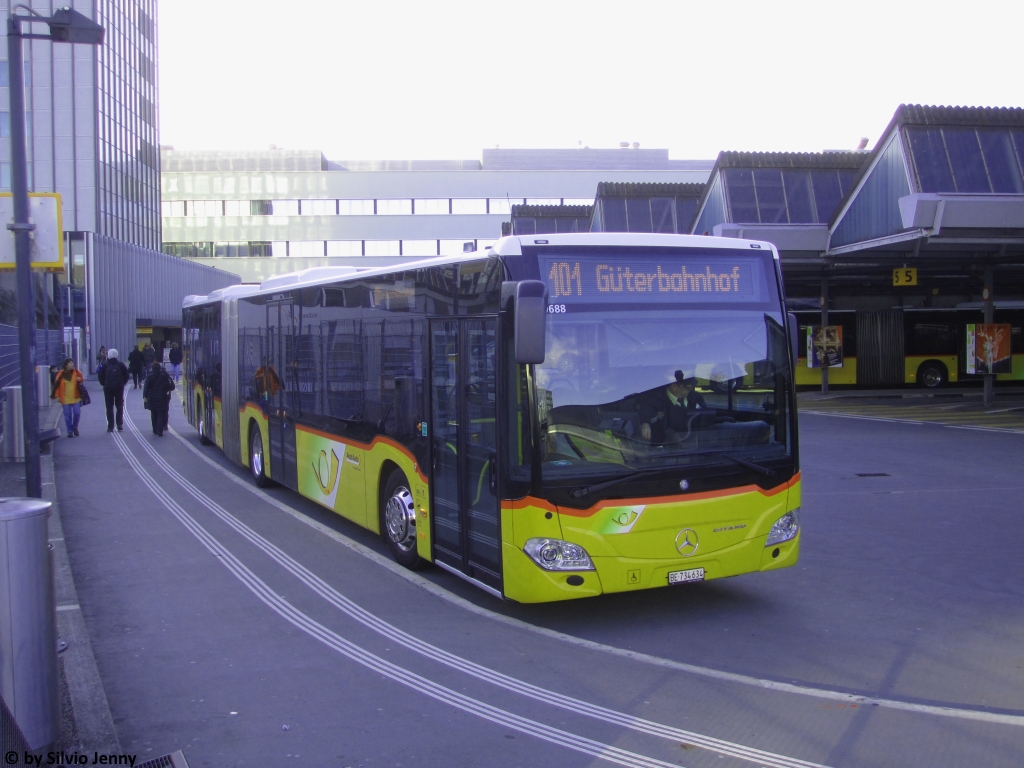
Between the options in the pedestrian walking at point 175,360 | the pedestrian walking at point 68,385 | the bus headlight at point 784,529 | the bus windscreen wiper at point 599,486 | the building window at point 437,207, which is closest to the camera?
the bus windscreen wiper at point 599,486

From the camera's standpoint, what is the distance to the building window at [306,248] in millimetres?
59072

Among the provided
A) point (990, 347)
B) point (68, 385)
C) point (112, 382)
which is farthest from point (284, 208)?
point (990, 347)

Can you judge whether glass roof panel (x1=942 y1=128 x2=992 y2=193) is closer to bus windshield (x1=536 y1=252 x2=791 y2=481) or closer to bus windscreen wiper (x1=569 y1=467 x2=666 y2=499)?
bus windshield (x1=536 y1=252 x2=791 y2=481)

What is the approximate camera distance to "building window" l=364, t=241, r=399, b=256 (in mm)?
58219

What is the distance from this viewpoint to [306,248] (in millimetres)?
59312

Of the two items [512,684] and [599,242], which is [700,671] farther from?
[599,242]

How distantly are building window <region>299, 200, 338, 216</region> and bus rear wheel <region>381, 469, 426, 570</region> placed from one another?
52425 millimetres

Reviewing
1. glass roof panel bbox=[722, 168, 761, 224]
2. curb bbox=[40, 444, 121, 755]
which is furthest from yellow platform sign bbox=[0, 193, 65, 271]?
glass roof panel bbox=[722, 168, 761, 224]

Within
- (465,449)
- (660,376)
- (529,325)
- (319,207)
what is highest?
(319,207)

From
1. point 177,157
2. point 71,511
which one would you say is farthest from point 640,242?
point 177,157

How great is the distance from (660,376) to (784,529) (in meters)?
1.63

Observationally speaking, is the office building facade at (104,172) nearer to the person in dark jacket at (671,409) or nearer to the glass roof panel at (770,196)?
the glass roof panel at (770,196)

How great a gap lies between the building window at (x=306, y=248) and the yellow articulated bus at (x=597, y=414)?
52.6 metres

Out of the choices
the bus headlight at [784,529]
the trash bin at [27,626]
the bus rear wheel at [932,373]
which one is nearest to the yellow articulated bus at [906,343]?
the bus rear wheel at [932,373]
